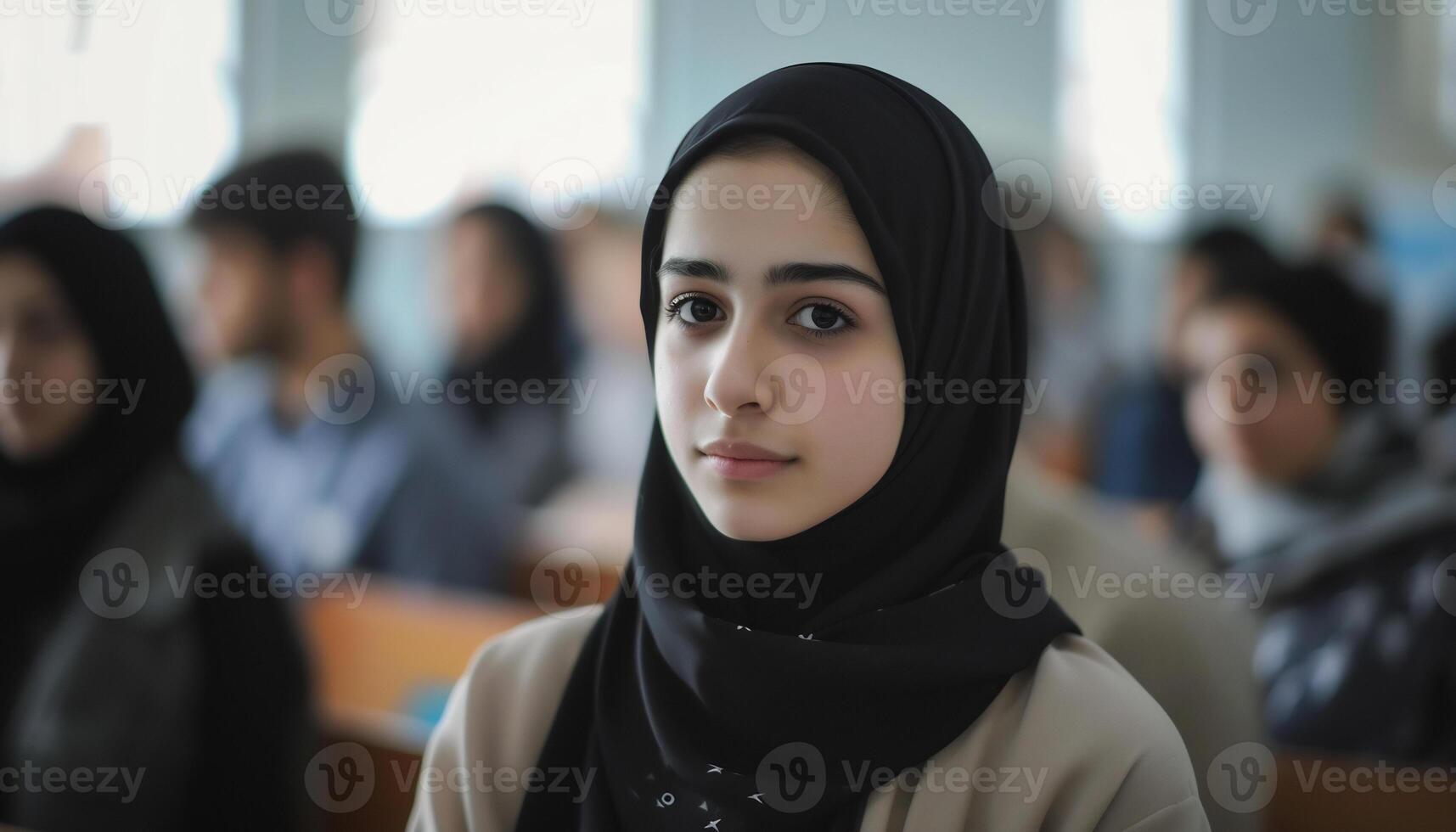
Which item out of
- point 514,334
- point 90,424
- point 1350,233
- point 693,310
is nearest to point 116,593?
point 90,424

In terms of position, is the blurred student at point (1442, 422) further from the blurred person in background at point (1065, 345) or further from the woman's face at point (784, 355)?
the woman's face at point (784, 355)

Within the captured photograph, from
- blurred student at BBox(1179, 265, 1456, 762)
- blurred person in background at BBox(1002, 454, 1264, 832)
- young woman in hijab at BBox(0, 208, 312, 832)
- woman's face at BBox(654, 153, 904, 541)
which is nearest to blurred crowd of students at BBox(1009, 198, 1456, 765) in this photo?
blurred student at BBox(1179, 265, 1456, 762)

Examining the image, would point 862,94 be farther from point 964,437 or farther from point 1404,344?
point 1404,344

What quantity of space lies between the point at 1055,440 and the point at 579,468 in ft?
6.13

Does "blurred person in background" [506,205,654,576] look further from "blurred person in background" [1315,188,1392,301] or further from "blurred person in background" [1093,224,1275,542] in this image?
"blurred person in background" [1315,188,1392,301]

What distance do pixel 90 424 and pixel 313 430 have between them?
1517 millimetres

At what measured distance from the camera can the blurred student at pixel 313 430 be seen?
3.06 meters

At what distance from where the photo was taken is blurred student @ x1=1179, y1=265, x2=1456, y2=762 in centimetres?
196

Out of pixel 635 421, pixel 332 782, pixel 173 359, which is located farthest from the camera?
pixel 635 421

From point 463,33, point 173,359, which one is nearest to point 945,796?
point 173,359

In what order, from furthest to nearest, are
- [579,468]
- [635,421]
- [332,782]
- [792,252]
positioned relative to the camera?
[635,421] → [579,468] → [332,782] → [792,252]

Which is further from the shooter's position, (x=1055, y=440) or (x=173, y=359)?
(x=1055, y=440)

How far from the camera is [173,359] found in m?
1.90

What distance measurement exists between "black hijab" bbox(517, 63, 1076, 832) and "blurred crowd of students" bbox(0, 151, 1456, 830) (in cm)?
35
